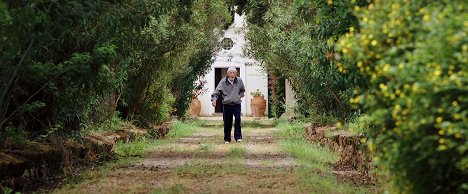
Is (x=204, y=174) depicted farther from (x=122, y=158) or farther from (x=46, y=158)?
(x=122, y=158)

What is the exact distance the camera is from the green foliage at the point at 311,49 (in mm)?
8125

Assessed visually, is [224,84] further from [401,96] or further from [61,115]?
[401,96]

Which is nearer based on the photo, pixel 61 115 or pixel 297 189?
pixel 297 189

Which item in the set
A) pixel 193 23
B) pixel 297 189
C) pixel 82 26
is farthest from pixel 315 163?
pixel 193 23

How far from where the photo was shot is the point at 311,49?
11.0 meters

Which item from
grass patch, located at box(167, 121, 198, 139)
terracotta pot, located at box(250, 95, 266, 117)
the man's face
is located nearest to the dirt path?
the man's face

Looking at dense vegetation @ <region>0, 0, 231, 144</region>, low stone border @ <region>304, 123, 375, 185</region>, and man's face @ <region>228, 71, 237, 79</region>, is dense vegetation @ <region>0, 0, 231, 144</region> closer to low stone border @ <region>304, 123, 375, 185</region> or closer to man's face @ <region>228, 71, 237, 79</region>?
man's face @ <region>228, 71, 237, 79</region>

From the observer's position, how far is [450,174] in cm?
506

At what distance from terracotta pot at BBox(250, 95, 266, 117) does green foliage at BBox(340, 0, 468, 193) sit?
1298 inches

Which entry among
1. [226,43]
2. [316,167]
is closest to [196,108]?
[226,43]

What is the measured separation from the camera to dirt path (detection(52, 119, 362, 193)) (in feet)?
26.5

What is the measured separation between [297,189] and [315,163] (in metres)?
3.28

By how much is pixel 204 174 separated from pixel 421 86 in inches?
218

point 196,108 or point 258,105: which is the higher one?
point 258,105
